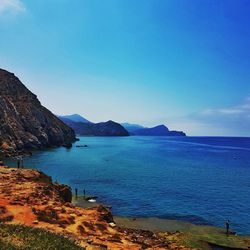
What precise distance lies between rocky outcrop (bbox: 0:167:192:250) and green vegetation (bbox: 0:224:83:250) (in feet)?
14.9

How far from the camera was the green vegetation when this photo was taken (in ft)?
61.4

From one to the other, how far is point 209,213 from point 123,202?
1607cm

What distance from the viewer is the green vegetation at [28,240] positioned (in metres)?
18.7

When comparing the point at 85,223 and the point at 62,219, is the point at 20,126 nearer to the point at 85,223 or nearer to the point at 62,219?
the point at 62,219

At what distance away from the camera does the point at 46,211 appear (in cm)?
3456

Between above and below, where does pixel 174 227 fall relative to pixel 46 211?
below

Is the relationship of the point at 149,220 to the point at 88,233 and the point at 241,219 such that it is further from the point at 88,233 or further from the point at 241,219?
the point at 88,233

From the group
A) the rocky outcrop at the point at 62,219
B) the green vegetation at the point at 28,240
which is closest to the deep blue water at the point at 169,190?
the rocky outcrop at the point at 62,219

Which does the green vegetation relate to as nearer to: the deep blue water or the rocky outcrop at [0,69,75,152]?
the deep blue water

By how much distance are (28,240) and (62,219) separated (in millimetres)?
13553

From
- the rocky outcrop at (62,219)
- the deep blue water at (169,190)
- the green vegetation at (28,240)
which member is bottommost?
the deep blue water at (169,190)

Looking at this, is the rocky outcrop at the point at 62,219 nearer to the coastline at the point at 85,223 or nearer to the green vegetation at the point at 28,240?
the coastline at the point at 85,223

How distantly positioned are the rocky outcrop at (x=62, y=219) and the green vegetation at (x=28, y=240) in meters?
4.53

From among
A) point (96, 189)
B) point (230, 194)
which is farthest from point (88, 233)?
point (230, 194)
